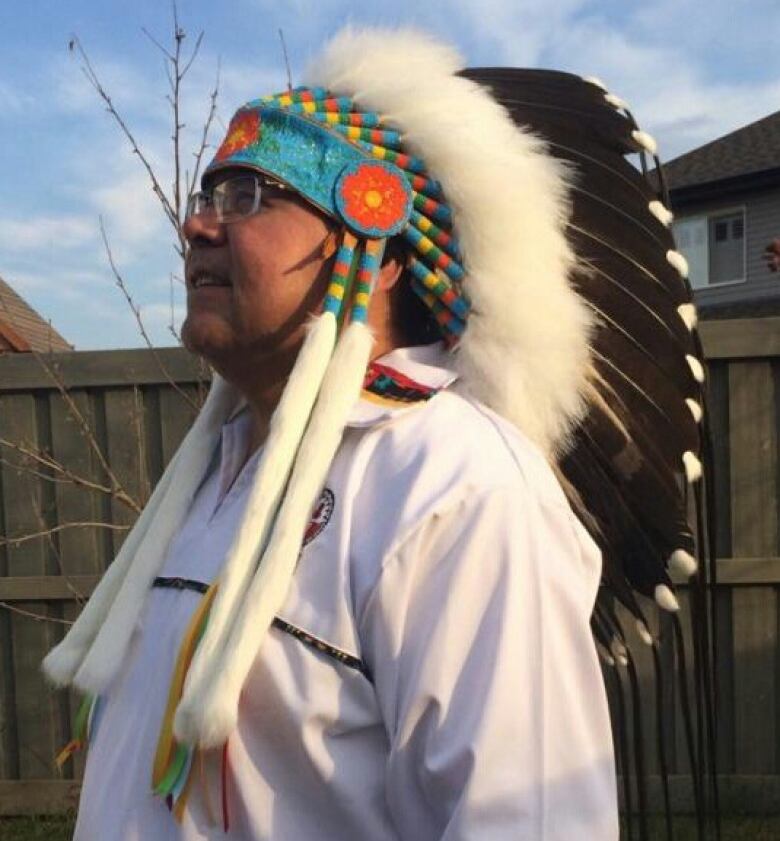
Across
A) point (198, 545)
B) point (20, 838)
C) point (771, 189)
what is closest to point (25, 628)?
point (20, 838)

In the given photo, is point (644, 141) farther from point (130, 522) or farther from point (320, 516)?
point (130, 522)

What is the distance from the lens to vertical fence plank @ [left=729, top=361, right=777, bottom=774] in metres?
4.04

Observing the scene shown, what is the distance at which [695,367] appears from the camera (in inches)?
72.9

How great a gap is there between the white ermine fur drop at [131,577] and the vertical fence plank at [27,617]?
2.60 meters

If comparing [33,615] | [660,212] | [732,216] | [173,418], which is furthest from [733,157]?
[660,212]

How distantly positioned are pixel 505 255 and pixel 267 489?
554mm

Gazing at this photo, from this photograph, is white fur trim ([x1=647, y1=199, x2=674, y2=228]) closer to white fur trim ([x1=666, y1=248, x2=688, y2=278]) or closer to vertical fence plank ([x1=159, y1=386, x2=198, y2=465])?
white fur trim ([x1=666, y1=248, x2=688, y2=278])

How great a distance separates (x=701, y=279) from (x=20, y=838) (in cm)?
1606

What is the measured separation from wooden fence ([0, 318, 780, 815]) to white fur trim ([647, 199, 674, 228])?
222cm

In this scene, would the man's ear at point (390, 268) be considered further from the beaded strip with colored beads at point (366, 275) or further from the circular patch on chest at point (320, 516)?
the circular patch on chest at point (320, 516)

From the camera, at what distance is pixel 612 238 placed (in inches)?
71.7

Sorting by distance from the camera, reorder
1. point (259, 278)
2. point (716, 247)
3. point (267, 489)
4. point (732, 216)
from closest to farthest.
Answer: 1. point (267, 489)
2. point (259, 278)
3. point (732, 216)
4. point (716, 247)

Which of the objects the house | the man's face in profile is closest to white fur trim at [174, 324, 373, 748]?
the man's face in profile

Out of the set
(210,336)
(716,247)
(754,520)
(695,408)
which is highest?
(716,247)
